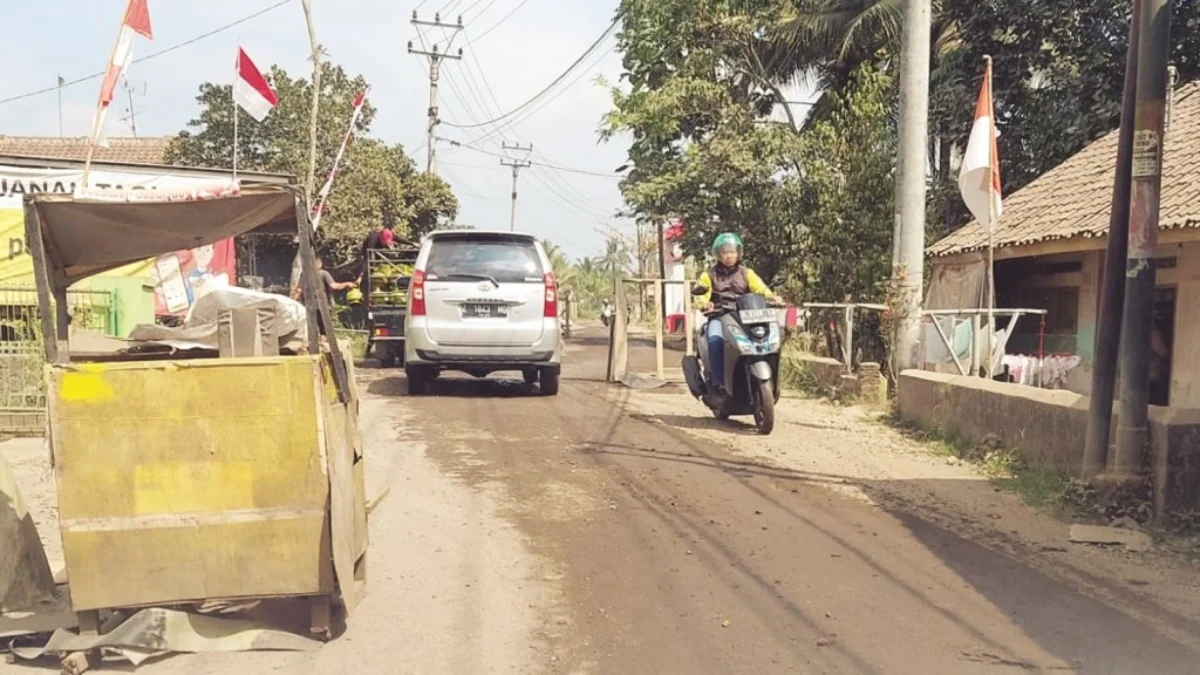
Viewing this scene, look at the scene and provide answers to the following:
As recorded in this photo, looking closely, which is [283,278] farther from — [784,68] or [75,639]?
[75,639]

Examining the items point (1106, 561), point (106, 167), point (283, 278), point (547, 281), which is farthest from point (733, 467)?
point (283, 278)

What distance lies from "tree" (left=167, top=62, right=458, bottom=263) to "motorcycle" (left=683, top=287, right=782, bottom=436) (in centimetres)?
1637

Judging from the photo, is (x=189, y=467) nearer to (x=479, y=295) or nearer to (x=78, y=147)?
(x=479, y=295)

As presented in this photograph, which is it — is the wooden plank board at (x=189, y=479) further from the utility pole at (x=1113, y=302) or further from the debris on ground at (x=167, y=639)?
the utility pole at (x=1113, y=302)

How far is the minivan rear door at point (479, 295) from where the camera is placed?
10688 mm

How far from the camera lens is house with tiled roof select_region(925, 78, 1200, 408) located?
1148 centimetres

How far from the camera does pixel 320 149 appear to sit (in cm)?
2430

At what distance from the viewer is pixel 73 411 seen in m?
3.66

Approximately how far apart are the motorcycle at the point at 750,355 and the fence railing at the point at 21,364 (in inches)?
219

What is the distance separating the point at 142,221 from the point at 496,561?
2.26m

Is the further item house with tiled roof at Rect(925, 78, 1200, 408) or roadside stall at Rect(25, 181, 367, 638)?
house with tiled roof at Rect(925, 78, 1200, 408)

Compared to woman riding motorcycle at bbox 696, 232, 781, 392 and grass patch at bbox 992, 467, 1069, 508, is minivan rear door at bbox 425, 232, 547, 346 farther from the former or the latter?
grass patch at bbox 992, 467, 1069, 508

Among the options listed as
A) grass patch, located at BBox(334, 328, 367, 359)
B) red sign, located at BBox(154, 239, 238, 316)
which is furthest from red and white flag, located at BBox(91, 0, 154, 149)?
grass patch, located at BBox(334, 328, 367, 359)

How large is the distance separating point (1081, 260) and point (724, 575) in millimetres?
11203
